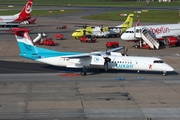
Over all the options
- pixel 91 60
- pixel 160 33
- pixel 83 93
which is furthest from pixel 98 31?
pixel 83 93

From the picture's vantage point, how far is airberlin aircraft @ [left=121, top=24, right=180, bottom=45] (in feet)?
226

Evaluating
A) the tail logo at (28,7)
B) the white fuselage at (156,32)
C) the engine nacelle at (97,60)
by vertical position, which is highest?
the tail logo at (28,7)

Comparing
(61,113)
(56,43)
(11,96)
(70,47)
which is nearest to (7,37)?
(56,43)

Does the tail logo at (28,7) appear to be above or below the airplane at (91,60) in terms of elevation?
above

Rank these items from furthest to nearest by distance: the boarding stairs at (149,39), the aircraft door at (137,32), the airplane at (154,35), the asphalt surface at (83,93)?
the aircraft door at (137,32)
the airplane at (154,35)
the boarding stairs at (149,39)
the asphalt surface at (83,93)

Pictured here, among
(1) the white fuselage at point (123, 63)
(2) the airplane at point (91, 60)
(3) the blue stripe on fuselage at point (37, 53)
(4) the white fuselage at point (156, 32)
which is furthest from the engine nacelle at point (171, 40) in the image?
(3) the blue stripe on fuselage at point (37, 53)

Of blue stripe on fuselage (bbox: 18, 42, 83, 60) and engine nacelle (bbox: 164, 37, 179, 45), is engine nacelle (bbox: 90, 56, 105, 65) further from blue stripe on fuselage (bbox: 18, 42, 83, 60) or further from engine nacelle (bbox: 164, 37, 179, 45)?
engine nacelle (bbox: 164, 37, 179, 45)

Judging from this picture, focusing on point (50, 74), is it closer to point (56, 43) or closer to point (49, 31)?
point (56, 43)

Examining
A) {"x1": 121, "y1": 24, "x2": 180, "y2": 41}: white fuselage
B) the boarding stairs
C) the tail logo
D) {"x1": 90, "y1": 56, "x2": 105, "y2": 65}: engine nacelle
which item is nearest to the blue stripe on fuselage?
{"x1": 90, "y1": 56, "x2": 105, "y2": 65}: engine nacelle

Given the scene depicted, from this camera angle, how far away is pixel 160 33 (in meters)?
70.2

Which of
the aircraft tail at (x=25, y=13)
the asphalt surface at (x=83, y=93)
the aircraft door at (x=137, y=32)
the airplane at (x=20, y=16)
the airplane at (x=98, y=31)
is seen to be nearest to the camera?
the asphalt surface at (x=83, y=93)

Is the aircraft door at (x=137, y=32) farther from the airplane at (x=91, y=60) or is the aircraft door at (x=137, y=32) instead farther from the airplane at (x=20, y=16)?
the airplane at (x=20, y=16)

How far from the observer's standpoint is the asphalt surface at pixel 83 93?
32.2m

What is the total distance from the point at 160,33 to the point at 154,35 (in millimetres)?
1497
